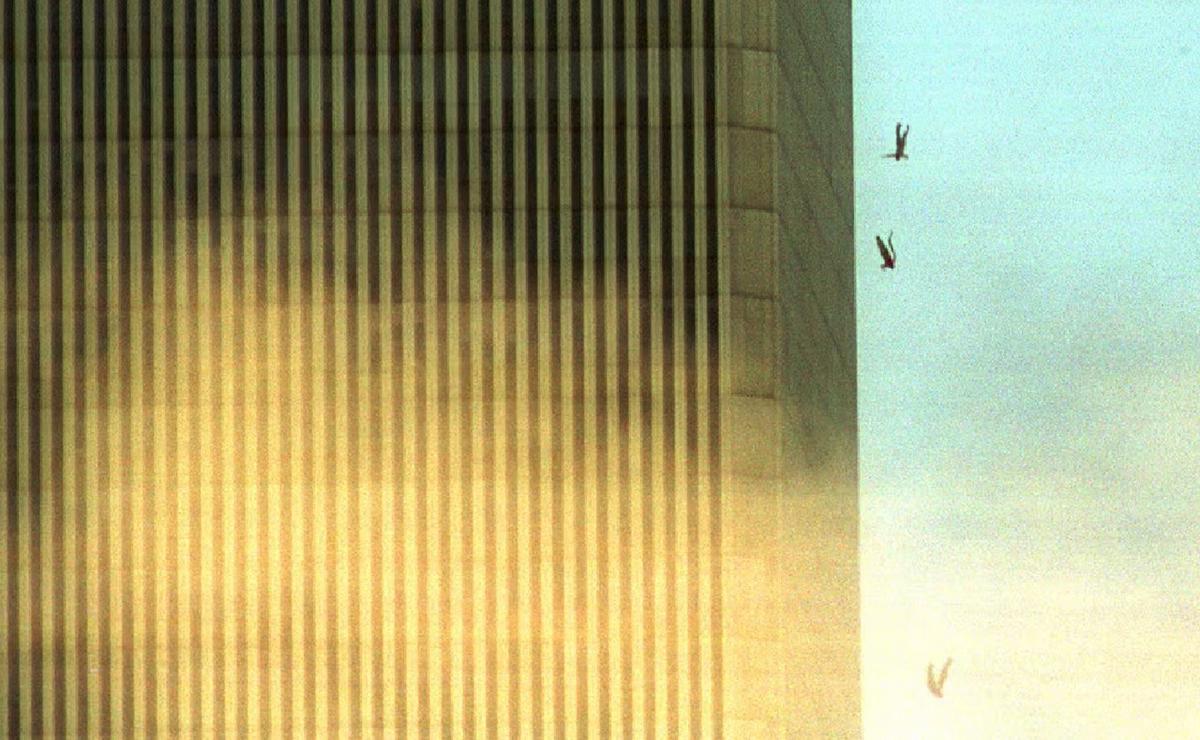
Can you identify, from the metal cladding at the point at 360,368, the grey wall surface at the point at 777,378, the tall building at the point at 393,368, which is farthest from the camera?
the metal cladding at the point at 360,368

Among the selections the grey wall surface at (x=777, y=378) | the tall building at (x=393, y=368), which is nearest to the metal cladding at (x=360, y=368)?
the tall building at (x=393, y=368)

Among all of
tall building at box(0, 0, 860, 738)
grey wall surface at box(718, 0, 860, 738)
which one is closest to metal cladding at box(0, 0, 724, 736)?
tall building at box(0, 0, 860, 738)

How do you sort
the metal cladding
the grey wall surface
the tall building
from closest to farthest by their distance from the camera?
the grey wall surface < the tall building < the metal cladding

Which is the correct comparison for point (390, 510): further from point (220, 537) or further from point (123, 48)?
point (123, 48)

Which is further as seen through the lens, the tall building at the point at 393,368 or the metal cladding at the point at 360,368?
the metal cladding at the point at 360,368

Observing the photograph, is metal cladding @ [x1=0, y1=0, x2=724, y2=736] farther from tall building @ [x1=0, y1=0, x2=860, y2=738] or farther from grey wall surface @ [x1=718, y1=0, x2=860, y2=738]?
grey wall surface @ [x1=718, y1=0, x2=860, y2=738]

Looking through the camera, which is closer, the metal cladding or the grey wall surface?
the grey wall surface

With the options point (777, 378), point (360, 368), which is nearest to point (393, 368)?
point (360, 368)

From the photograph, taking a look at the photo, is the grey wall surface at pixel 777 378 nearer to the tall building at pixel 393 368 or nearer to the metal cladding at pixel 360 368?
the tall building at pixel 393 368

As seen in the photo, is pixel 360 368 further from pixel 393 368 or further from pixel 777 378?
pixel 777 378

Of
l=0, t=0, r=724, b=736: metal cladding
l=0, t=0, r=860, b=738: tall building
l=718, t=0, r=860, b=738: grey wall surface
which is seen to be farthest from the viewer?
l=0, t=0, r=724, b=736: metal cladding
